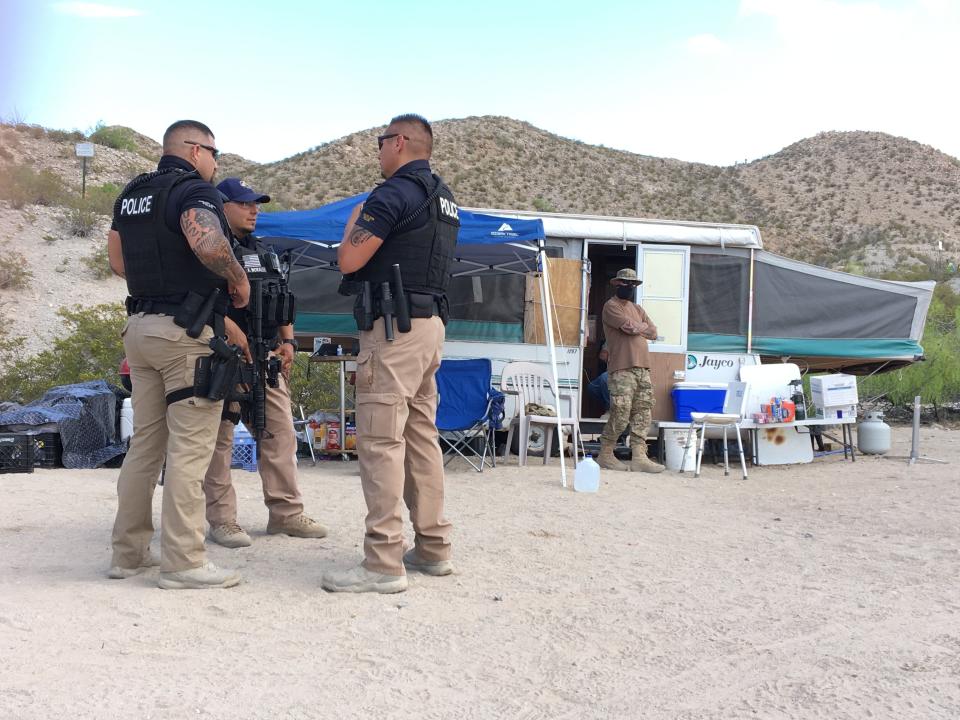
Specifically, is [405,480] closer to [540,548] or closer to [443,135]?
[540,548]

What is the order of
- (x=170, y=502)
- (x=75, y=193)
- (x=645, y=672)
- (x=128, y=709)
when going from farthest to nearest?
(x=75, y=193) → (x=170, y=502) → (x=645, y=672) → (x=128, y=709)

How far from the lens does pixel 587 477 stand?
6.96 meters

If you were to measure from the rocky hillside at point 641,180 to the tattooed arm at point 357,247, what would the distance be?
21949mm

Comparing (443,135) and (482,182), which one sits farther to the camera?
(443,135)

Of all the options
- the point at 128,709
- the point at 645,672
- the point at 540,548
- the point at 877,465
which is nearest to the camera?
the point at 128,709

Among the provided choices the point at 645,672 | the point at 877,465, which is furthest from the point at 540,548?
the point at 877,465

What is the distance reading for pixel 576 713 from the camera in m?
2.66

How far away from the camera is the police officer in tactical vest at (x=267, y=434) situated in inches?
181

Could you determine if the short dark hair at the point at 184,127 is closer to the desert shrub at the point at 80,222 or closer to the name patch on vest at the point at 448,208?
the name patch on vest at the point at 448,208

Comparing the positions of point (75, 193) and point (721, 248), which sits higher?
point (75, 193)

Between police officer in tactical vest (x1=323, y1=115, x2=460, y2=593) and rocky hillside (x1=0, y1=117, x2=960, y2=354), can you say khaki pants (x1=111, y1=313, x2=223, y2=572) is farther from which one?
rocky hillside (x1=0, y1=117, x2=960, y2=354)

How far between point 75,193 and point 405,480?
25075mm

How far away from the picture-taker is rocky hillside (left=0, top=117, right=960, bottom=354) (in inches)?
1318

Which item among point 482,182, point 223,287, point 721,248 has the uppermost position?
point 482,182
